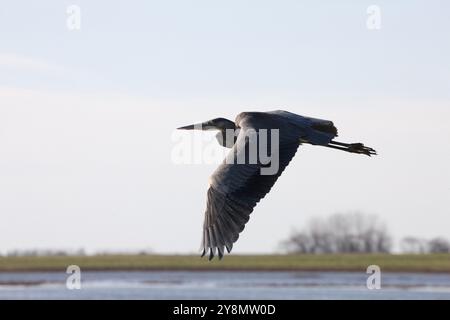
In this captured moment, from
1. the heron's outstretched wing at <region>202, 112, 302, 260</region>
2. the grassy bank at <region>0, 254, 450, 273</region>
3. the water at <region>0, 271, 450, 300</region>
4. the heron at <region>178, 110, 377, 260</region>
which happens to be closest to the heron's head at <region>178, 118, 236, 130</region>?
the heron at <region>178, 110, 377, 260</region>

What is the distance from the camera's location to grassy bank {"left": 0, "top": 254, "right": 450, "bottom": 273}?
1560 inches

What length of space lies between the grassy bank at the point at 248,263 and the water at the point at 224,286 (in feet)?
3.16

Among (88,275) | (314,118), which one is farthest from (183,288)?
(314,118)

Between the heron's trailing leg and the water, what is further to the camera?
the water

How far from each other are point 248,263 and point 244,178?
28907 mm

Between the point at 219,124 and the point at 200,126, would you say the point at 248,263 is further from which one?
the point at 219,124

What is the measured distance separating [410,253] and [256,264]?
17.8 ft

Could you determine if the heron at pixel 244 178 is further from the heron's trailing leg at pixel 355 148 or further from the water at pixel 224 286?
the water at pixel 224 286

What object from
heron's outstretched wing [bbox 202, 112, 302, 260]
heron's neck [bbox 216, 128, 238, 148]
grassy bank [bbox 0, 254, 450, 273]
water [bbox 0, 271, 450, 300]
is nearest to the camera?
heron's outstretched wing [bbox 202, 112, 302, 260]

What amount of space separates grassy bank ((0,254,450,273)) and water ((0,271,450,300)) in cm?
96

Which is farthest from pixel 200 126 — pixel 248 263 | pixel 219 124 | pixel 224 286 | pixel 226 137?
pixel 248 263

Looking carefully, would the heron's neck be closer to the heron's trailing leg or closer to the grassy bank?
the heron's trailing leg

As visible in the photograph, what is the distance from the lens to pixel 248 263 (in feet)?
139


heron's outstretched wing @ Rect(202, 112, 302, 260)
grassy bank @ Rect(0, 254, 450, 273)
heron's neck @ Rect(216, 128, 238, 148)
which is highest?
heron's neck @ Rect(216, 128, 238, 148)
